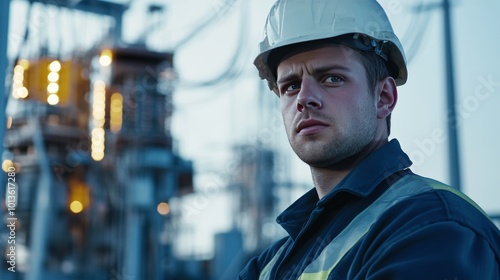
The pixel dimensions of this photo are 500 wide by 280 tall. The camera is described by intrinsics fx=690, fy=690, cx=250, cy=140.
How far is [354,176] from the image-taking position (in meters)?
1.97

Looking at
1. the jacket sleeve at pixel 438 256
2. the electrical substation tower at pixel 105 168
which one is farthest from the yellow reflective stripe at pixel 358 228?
the electrical substation tower at pixel 105 168

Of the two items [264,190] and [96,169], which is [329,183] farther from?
[264,190]

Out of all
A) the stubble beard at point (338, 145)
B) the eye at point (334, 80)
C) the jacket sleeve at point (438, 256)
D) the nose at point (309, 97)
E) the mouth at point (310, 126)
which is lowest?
the jacket sleeve at point (438, 256)

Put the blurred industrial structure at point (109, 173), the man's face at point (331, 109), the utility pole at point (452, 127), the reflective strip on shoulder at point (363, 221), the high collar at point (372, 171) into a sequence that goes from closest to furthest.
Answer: the reflective strip on shoulder at point (363, 221), the high collar at point (372, 171), the man's face at point (331, 109), the utility pole at point (452, 127), the blurred industrial structure at point (109, 173)

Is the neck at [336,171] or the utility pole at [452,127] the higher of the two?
the utility pole at [452,127]

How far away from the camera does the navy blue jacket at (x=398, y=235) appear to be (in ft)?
4.88

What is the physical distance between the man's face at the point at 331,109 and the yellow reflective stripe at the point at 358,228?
24 cm

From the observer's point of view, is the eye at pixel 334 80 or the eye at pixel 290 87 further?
the eye at pixel 290 87

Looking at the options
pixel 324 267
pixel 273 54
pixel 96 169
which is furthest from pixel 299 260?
pixel 96 169

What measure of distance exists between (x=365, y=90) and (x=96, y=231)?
1665cm

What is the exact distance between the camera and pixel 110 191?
1775cm

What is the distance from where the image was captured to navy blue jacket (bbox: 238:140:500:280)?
1.49 m

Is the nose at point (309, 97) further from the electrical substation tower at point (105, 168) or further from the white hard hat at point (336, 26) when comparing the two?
the electrical substation tower at point (105, 168)

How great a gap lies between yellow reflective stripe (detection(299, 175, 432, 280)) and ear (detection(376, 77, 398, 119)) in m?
0.37
